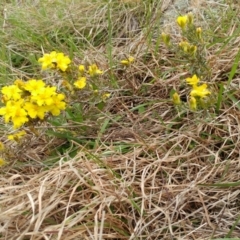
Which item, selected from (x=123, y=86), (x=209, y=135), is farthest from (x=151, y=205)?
(x=123, y=86)

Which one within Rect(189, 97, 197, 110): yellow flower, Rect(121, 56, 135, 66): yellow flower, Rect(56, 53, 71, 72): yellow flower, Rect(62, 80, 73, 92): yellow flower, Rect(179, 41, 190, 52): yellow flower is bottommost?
Rect(121, 56, 135, 66): yellow flower

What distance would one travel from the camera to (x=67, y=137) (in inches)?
63.0

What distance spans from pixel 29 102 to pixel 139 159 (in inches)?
14.4

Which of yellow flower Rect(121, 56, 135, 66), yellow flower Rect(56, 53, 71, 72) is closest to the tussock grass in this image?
yellow flower Rect(121, 56, 135, 66)

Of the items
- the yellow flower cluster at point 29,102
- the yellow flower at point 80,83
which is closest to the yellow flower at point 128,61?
the yellow flower at point 80,83

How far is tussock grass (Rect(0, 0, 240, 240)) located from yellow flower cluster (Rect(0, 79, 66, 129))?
9cm

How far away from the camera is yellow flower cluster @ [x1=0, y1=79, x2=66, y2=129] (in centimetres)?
147

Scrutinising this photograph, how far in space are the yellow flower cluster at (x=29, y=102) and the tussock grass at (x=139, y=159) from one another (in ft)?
0.30

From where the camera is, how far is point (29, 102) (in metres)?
1.50

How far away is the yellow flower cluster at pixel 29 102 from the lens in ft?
4.83

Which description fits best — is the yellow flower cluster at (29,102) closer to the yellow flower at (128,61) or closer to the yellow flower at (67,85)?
the yellow flower at (67,85)

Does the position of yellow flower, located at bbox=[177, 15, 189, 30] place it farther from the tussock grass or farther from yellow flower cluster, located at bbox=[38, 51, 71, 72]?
yellow flower cluster, located at bbox=[38, 51, 71, 72]

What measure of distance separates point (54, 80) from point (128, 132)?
50cm

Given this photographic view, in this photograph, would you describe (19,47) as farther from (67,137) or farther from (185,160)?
(185,160)
